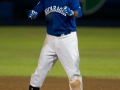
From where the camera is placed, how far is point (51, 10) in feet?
23.9

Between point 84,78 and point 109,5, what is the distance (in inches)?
593

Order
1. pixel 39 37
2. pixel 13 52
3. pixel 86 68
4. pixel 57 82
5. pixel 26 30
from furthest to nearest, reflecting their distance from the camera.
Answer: pixel 26 30 < pixel 39 37 < pixel 13 52 < pixel 86 68 < pixel 57 82

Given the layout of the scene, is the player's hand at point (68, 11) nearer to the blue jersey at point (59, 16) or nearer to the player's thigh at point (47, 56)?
the blue jersey at point (59, 16)

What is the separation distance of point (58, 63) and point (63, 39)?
18.3ft

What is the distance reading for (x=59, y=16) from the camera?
7258 mm

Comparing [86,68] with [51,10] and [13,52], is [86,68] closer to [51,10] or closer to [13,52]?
[13,52]

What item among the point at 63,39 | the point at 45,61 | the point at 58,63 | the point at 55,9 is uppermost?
the point at 55,9

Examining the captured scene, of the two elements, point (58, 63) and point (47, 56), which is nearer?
point (47, 56)

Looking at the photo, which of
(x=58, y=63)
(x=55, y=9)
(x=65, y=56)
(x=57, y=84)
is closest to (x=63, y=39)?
(x=65, y=56)

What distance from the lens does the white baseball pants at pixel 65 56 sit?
23.6ft

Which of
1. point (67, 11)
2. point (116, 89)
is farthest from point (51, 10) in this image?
point (116, 89)

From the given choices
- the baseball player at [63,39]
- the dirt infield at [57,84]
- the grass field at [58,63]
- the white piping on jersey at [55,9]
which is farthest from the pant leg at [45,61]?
the grass field at [58,63]

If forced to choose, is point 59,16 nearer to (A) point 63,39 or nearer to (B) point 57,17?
(B) point 57,17

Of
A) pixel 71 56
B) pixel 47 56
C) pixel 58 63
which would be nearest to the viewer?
pixel 71 56
